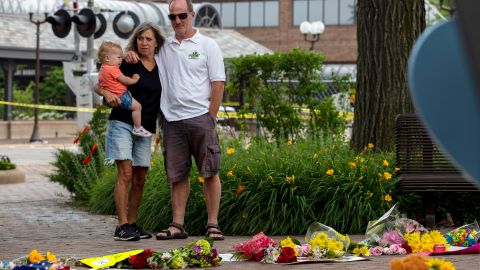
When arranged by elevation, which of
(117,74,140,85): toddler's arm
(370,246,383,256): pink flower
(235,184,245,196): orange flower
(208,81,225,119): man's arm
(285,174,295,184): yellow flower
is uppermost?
(117,74,140,85): toddler's arm

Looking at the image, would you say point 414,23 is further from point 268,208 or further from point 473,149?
point 473,149

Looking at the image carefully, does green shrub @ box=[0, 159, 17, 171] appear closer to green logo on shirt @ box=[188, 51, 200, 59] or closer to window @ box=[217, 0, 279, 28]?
green logo on shirt @ box=[188, 51, 200, 59]

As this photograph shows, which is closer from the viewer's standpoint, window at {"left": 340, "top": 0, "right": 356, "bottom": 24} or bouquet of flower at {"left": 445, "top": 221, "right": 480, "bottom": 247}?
bouquet of flower at {"left": 445, "top": 221, "right": 480, "bottom": 247}

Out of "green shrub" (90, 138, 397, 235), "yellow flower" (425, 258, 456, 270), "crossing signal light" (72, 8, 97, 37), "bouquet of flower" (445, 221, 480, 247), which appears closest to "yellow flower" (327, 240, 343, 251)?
"bouquet of flower" (445, 221, 480, 247)

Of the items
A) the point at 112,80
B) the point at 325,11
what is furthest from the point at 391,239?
the point at 325,11

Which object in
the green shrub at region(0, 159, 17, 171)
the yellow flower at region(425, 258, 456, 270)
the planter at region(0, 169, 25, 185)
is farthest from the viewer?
the green shrub at region(0, 159, 17, 171)

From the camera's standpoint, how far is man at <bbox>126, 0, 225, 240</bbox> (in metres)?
8.63

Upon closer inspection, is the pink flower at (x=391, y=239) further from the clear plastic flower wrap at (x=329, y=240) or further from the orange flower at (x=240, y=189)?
the orange flower at (x=240, y=189)

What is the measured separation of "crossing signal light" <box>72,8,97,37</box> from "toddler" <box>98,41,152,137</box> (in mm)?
17367

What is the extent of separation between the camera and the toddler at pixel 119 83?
8664mm

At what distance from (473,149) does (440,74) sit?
0.49 feet

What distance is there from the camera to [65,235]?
944cm

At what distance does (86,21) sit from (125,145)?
Result: 17821 mm

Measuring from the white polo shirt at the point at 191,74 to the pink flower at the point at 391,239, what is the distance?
1.85 metres
